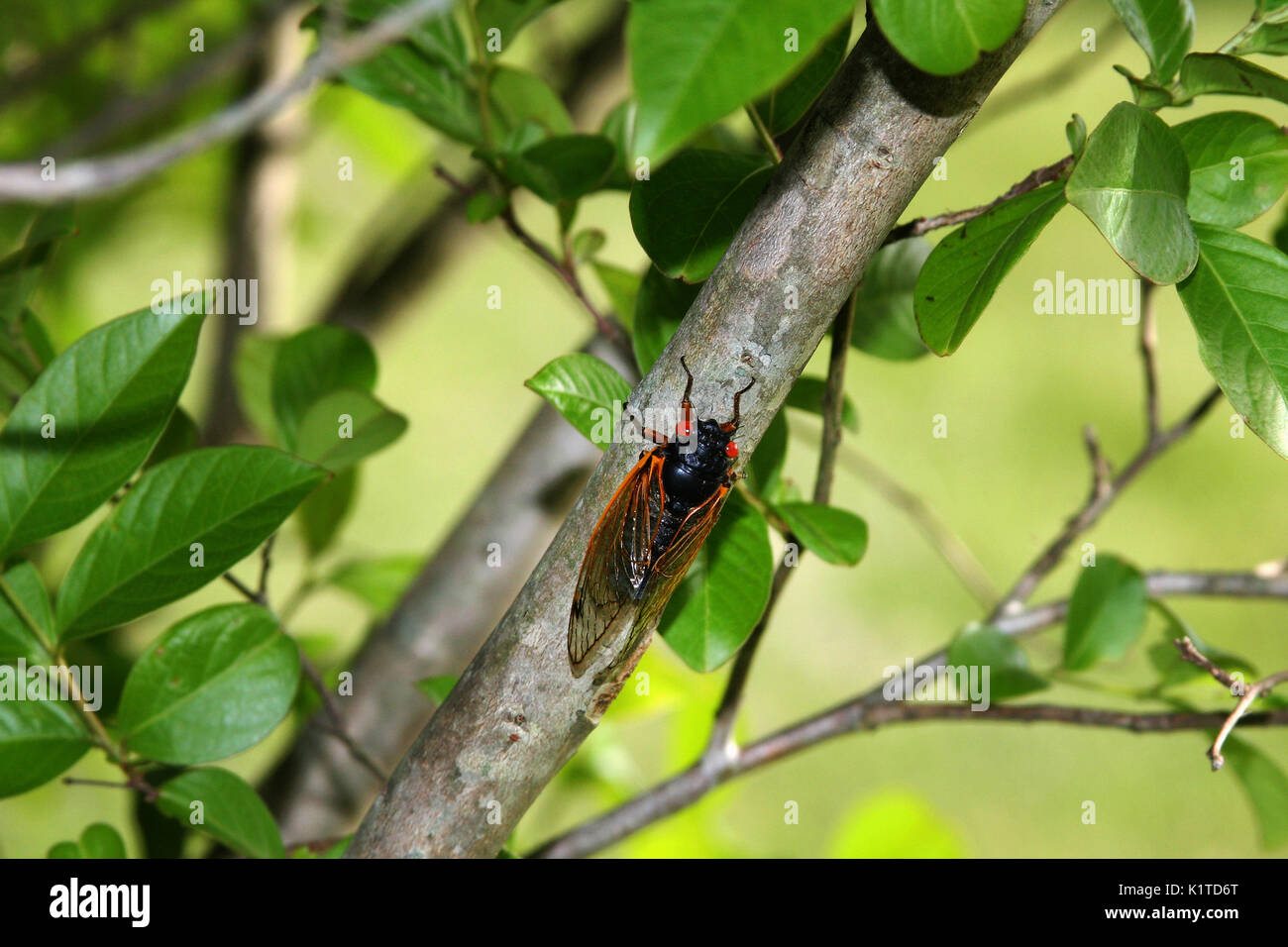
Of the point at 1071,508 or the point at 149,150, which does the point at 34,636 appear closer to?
the point at 149,150

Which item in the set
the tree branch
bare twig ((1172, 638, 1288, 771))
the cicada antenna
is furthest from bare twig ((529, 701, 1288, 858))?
the cicada antenna

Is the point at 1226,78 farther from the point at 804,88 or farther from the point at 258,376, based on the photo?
the point at 258,376

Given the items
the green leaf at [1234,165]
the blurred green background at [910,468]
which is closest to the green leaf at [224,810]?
the green leaf at [1234,165]

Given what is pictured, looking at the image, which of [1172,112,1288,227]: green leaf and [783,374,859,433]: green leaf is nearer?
[1172,112,1288,227]: green leaf

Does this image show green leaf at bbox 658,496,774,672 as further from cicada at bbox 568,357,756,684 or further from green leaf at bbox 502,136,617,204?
green leaf at bbox 502,136,617,204

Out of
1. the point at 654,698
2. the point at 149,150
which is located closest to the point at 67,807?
the point at 654,698
